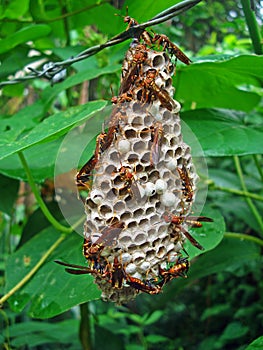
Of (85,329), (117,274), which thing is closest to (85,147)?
(117,274)

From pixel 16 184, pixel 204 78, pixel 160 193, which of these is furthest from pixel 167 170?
pixel 16 184

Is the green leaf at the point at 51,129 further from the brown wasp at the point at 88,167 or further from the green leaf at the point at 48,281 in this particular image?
the green leaf at the point at 48,281

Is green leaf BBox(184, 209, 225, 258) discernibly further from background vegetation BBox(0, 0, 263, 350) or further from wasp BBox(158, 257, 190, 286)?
wasp BBox(158, 257, 190, 286)

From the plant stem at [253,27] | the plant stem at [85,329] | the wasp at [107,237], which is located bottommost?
the plant stem at [85,329]

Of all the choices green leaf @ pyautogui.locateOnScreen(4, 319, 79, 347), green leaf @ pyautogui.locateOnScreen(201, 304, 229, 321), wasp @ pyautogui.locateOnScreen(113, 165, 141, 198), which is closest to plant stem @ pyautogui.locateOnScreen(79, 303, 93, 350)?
green leaf @ pyautogui.locateOnScreen(4, 319, 79, 347)

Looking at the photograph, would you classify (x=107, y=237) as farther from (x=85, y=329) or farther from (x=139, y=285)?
(x=85, y=329)

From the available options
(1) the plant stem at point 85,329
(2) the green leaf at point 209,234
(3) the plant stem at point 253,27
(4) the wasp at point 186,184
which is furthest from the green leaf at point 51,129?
(1) the plant stem at point 85,329
